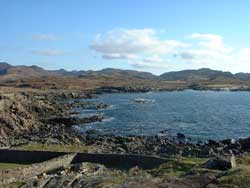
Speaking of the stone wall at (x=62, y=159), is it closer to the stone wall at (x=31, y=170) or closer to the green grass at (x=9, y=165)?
the stone wall at (x=31, y=170)

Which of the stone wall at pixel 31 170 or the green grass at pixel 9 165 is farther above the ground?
the stone wall at pixel 31 170

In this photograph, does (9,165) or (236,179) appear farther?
(9,165)

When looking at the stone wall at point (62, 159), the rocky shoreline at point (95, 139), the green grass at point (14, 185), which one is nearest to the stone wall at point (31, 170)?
the stone wall at point (62, 159)

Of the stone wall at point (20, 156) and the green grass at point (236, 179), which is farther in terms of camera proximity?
the stone wall at point (20, 156)

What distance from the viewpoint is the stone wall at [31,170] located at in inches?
1287

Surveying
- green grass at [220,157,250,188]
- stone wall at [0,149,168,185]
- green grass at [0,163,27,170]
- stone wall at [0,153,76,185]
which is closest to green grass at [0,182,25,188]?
stone wall at [0,153,76,185]

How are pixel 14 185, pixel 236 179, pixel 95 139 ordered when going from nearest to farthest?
pixel 236 179 → pixel 14 185 → pixel 95 139

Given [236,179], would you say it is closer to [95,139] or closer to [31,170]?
[31,170]

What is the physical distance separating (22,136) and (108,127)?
70.5 feet

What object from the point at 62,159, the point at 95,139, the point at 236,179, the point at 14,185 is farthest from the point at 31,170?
the point at 95,139

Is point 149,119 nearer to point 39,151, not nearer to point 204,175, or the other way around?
point 39,151

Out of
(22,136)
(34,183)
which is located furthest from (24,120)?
(34,183)

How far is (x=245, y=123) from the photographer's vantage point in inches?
3693

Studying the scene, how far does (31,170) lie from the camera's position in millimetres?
35406
